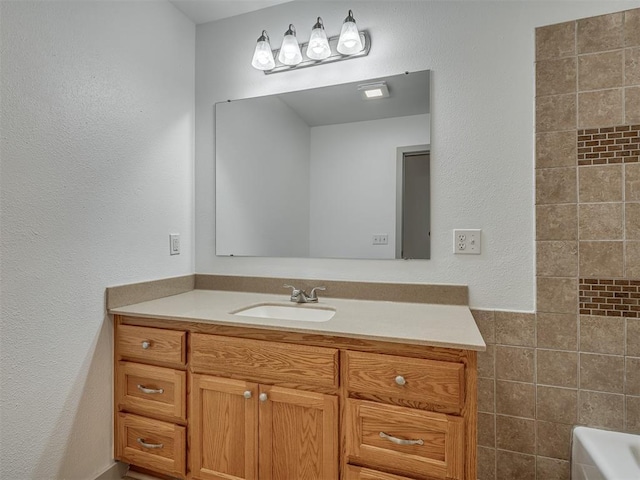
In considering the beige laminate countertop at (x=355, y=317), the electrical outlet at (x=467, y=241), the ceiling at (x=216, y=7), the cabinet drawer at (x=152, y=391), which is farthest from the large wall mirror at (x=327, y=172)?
the cabinet drawer at (x=152, y=391)

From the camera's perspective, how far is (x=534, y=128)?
1579 millimetres

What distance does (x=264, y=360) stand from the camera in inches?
54.7

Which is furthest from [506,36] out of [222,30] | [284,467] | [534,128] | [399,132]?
[284,467]

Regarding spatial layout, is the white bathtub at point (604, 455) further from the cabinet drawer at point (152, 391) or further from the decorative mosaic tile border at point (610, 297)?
the cabinet drawer at point (152, 391)

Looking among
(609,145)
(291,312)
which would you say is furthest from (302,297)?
(609,145)

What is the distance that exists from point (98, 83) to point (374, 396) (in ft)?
5.64

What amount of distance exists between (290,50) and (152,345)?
1.57 metres

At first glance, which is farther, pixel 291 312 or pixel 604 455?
pixel 291 312

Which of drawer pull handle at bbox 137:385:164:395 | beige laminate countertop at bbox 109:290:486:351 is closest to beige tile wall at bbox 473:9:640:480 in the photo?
beige laminate countertop at bbox 109:290:486:351

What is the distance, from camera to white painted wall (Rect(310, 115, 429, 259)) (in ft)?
A: 5.85

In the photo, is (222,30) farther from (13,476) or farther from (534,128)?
(13,476)

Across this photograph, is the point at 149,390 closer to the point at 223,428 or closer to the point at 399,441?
the point at 223,428

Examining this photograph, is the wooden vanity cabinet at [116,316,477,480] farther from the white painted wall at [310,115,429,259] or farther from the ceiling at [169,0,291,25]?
the ceiling at [169,0,291,25]

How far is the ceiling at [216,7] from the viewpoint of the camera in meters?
1.97
